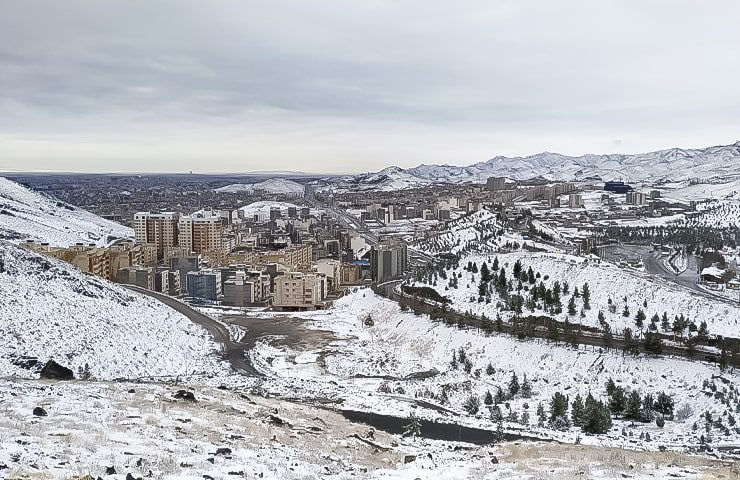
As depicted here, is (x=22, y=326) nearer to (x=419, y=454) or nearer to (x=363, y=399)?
(x=363, y=399)

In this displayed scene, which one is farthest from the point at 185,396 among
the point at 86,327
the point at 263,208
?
the point at 263,208

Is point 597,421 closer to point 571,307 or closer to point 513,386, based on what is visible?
point 513,386

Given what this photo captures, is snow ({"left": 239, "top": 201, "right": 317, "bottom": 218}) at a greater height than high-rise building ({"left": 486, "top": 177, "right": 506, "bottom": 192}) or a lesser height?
lesser

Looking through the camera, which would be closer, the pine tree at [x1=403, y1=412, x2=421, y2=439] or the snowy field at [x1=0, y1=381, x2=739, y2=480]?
the snowy field at [x1=0, y1=381, x2=739, y2=480]

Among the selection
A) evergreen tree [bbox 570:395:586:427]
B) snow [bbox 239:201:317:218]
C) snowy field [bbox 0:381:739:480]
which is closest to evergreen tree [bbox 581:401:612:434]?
evergreen tree [bbox 570:395:586:427]

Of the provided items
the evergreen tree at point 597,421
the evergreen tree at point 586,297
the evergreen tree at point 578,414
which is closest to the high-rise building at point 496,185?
the evergreen tree at point 586,297

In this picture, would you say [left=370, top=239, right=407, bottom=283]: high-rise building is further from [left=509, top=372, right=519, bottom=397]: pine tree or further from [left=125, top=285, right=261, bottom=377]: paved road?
[left=509, top=372, right=519, bottom=397]: pine tree

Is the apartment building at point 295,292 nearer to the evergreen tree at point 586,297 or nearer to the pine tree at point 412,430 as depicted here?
the evergreen tree at point 586,297
